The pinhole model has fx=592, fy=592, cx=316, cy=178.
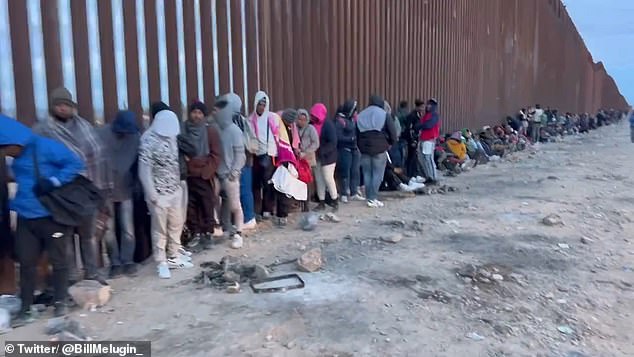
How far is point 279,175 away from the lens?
7.12m

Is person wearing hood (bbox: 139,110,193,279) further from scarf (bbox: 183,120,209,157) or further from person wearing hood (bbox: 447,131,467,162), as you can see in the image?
person wearing hood (bbox: 447,131,467,162)

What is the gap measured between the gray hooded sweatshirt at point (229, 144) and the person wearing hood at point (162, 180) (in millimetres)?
824

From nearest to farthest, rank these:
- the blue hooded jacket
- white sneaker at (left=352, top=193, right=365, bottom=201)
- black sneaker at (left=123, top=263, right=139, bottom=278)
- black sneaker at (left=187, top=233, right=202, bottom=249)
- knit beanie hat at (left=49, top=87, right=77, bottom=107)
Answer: the blue hooded jacket, knit beanie hat at (left=49, top=87, right=77, bottom=107), black sneaker at (left=123, top=263, right=139, bottom=278), black sneaker at (left=187, top=233, right=202, bottom=249), white sneaker at (left=352, top=193, right=365, bottom=201)

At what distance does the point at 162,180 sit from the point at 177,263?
2.63 ft

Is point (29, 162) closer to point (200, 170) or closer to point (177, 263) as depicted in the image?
point (177, 263)

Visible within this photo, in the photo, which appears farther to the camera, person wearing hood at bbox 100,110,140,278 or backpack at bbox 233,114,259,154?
backpack at bbox 233,114,259,154

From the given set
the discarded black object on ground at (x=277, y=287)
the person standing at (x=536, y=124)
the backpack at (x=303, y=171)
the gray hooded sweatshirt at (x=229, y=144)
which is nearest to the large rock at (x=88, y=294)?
the discarded black object on ground at (x=277, y=287)

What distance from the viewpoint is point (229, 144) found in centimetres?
616

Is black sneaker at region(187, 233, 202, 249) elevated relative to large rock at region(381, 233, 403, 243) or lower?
elevated

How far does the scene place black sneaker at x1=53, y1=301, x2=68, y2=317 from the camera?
4.23 metres

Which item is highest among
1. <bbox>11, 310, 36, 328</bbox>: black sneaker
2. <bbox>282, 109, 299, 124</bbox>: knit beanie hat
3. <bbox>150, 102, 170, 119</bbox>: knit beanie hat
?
<bbox>150, 102, 170, 119</bbox>: knit beanie hat

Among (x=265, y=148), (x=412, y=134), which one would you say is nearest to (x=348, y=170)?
(x=265, y=148)

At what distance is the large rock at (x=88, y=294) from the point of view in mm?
4332

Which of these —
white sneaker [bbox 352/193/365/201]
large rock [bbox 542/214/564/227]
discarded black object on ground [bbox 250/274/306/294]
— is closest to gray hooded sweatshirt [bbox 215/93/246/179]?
discarded black object on ground [bbox 250/274/306/294]
